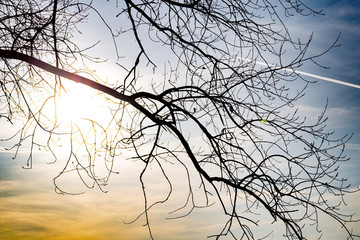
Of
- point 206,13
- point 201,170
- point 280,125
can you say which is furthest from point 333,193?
point 206,13

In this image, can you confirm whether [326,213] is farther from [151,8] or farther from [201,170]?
[151,8]

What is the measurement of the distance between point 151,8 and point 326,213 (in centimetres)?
341

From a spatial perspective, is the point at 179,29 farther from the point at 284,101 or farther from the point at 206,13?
the point at 284,101

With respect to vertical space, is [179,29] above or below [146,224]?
above

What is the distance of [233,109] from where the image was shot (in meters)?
4.17

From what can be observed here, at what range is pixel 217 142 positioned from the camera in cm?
418

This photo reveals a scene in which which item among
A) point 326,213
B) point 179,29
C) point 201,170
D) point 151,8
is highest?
point 151,8

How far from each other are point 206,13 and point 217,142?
68.7 inches

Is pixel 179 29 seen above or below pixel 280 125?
above

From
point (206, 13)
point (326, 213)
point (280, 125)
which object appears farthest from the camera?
point (206, 13)

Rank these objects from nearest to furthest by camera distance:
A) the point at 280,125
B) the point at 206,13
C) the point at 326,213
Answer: the point at 326,213 → the point at 280,125 → the point at 206,13

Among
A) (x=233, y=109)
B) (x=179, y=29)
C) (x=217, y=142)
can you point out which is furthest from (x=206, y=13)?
(x=217, y=142)

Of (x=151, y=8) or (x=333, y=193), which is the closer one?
(x=333, y=193)

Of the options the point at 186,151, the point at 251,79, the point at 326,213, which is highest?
the point at 251,79
